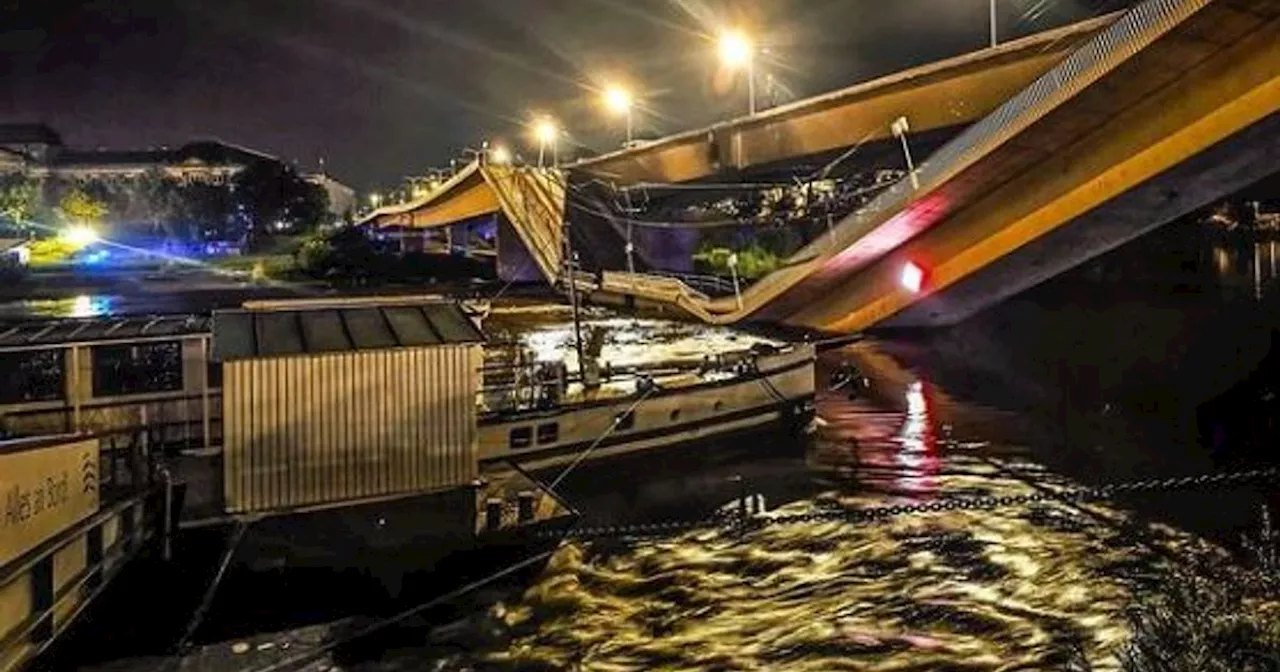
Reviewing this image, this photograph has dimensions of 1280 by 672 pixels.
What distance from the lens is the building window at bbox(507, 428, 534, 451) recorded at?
22641 millimetres

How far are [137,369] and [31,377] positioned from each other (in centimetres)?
171

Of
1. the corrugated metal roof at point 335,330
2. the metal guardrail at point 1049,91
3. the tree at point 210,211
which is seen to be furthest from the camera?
the tree at point 210,211

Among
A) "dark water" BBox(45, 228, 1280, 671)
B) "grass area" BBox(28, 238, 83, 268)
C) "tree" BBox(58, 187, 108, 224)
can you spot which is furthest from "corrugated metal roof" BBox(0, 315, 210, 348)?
→ "tree" BBox(58, 187, 108, 224)

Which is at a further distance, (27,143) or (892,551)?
(27,143)

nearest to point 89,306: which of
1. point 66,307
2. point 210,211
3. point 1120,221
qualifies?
point 66,307

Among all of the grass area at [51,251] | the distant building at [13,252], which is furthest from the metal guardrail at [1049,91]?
the grass area at [51,251]

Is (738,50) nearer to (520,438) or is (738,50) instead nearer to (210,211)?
(520,438)

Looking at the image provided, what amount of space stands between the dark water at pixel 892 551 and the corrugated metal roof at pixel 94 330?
6.34 meters

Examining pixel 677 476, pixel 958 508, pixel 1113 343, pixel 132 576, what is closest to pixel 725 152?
pixel 1113 343

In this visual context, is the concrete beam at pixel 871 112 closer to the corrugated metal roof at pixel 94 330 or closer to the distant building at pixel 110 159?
the corrugated metal roof at pixel 94 330

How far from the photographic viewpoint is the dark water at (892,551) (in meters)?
13.6

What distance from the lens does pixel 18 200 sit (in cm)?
11981

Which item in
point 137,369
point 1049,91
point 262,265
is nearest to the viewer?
point 137,369

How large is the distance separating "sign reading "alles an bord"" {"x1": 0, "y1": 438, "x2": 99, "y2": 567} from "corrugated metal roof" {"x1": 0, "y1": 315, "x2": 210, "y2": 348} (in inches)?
154
